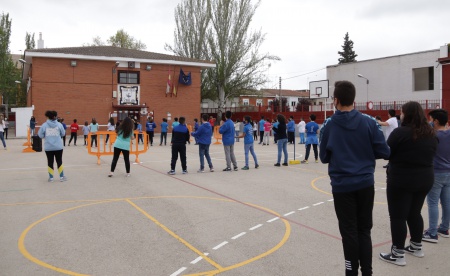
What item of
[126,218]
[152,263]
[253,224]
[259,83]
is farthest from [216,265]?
[259,83]

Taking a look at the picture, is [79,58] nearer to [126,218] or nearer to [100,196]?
[100,196]

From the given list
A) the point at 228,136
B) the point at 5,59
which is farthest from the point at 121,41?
the point at 228,136

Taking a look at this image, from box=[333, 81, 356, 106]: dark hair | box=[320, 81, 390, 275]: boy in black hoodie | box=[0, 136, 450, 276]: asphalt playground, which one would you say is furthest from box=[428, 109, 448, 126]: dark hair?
box=[333, 81, 356, 106]: dark hair

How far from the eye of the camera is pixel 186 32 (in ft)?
155

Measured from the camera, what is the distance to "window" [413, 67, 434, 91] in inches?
1618

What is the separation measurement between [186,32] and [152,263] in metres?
44.8

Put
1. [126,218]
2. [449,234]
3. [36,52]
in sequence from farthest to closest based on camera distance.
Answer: [36,52] < [126,218] < [449,234]

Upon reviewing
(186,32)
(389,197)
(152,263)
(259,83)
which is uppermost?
(186,32)

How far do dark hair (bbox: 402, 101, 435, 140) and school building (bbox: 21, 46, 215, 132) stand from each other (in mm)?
31507

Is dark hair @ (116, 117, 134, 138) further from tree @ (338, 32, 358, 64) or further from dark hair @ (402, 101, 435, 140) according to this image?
tree @ (338, 32, 358, 64)

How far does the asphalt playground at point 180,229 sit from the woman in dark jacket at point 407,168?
15.7 inches

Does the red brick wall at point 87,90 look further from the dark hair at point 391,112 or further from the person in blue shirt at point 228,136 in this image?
the dark hair at point 391,112

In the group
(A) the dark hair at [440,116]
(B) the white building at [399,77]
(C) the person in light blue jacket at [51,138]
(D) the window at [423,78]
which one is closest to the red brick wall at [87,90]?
(B) the white building at [399,77]

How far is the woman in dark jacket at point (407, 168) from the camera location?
4.64 m
